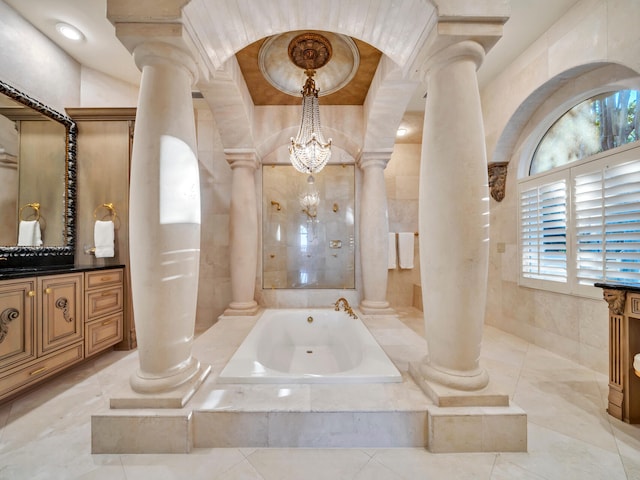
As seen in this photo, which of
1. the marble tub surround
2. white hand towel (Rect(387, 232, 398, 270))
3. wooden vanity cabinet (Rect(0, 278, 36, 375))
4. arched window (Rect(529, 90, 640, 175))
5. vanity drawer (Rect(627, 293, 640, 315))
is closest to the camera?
the marble tub surround

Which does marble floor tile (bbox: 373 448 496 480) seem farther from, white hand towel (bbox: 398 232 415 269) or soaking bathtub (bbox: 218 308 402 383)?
white hand towel (bbox: 398 232 415 269)

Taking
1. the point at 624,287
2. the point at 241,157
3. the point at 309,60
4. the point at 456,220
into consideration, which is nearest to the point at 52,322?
the point at 241,157

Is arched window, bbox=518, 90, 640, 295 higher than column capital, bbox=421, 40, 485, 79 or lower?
lower

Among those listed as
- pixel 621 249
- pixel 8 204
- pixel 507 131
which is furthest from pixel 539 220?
pixel 8 204

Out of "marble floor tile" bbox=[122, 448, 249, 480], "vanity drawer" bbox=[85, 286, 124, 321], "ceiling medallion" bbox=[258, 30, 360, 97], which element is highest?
"ceiling medallion" bbox=[258, 30, 360, 97]

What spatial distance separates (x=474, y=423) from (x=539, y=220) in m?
2.33

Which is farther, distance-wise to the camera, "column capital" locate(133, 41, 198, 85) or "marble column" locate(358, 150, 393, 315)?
"marble column" locate(358, 150, 393, 315)

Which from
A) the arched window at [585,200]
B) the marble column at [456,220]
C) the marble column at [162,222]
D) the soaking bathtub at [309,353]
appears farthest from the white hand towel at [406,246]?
the marble column at [162,222]

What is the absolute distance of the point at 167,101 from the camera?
1.38 m

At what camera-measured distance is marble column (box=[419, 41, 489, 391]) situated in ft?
4.35

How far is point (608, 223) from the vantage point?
2096 millimetres

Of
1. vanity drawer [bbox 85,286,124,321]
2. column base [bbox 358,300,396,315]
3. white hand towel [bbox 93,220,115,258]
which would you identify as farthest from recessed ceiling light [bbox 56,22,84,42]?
column base [bbox 358,300,396,315]

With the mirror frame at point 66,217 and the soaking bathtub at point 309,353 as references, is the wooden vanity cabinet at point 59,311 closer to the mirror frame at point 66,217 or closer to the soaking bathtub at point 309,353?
the mirror frame at point 66,217

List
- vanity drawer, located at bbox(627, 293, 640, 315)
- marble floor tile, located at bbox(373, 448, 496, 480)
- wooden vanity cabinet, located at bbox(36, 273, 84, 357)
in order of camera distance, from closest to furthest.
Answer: marble floor tile, located at bbox(373, 448, 496, 480)
vanity drawer, located at bbox(627, 293, 640, 315)
wooden vanity cabinet, located at bbox(36, 273, 84, 357)
